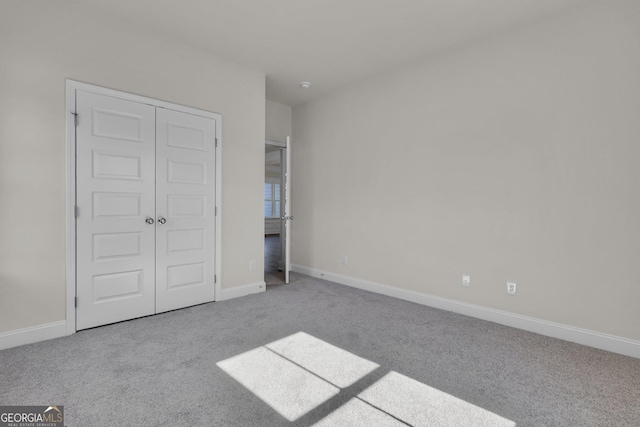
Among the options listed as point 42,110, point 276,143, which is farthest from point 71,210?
point 276,143

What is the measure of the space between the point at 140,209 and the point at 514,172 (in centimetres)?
374

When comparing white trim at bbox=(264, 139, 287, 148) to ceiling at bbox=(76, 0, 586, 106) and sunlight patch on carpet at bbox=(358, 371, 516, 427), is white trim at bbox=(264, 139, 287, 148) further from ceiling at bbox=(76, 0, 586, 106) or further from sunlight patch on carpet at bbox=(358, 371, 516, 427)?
sunlight patch on carpet at bbox=(358, 371, 516, 427)

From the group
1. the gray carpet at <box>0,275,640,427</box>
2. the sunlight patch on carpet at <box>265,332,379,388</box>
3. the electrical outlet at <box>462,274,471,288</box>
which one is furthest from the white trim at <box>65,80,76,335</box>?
the electrical outlet at <box>462,274,471,288</box>

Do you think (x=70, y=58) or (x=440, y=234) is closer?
(x=70, y=58)

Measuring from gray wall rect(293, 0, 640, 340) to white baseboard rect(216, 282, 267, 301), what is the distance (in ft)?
4.39

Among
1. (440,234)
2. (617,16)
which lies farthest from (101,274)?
(617,16)

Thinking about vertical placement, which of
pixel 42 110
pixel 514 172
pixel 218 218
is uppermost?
pixel 42 110

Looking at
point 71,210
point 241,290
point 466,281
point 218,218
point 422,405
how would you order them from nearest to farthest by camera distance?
point 422,405 < point 71,210 < point 466,281 < point 218,218 < point 241,290

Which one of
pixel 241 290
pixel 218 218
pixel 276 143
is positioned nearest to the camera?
pixel 218 218

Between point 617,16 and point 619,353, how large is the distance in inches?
107

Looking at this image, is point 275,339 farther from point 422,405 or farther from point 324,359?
point 422,405

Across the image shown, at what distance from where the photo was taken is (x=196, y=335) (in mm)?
2660

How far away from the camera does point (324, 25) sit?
2980 millimetres

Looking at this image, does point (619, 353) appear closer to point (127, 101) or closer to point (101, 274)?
point (101, 274)
